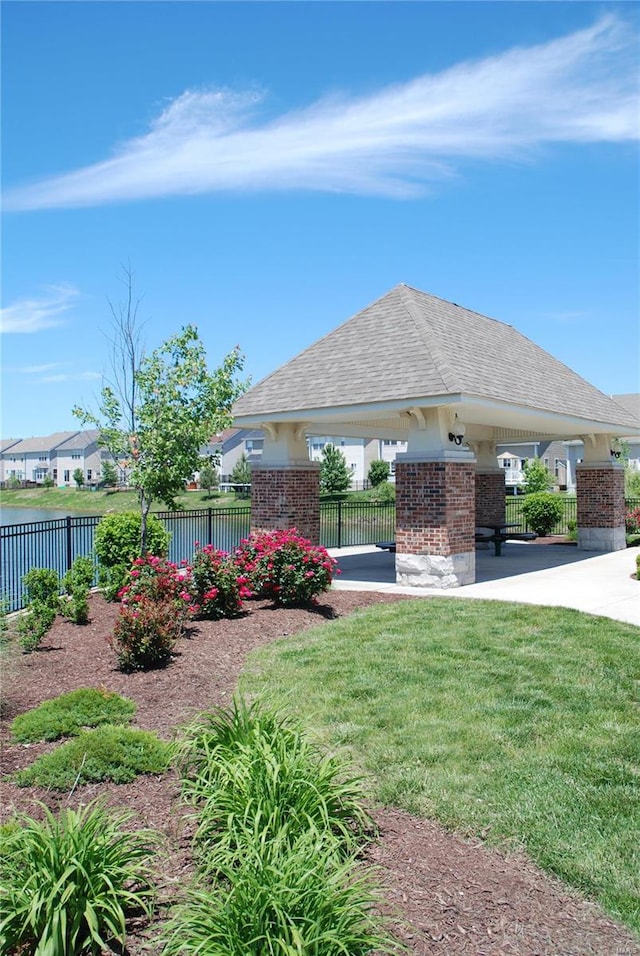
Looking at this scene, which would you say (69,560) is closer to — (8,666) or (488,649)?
(8,666)

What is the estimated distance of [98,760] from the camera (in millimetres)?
4656

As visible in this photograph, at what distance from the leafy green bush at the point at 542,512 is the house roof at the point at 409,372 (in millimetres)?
6495

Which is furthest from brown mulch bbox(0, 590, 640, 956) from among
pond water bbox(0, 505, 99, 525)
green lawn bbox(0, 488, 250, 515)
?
green lawn bbox(0, 488, 250, 515)

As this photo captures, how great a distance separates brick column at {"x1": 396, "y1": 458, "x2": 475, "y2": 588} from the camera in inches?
480

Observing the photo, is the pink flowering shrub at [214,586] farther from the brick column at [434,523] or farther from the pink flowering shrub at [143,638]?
the brick column at [434,523]

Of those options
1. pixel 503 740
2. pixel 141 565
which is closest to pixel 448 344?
pixel 141 565

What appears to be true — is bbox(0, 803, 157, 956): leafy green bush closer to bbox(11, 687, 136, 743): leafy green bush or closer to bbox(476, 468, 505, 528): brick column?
bbox(11, 687, 136, 743): leafy green bush

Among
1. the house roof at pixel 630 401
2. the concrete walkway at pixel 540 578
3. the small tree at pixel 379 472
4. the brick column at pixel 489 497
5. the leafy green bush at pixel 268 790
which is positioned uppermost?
the house roof at pixel 630 401

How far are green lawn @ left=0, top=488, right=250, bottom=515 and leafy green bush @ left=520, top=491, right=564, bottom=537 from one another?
2260 cm

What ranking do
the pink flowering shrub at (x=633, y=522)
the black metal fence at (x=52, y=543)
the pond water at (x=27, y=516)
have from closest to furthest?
the black metal fence at (x=52, y=543) < the pink flowering shrub at (x=633, y=522) < the pond water at (x=27, y=516)

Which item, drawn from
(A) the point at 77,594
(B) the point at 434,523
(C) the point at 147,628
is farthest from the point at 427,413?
(C) the point at 147,628

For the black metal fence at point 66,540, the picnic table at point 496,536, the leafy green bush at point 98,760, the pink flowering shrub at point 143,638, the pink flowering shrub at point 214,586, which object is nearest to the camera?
the leafy green bush at point 98,760

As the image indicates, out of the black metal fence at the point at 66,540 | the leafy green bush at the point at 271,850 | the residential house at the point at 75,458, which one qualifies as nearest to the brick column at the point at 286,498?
the black metal fence at the point at 66,540

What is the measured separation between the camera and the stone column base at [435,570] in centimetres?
1221
